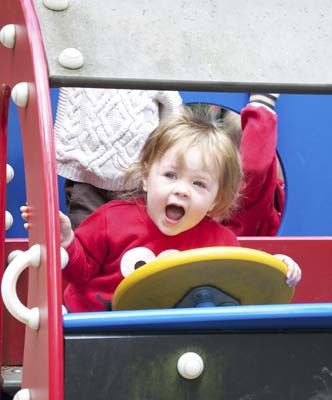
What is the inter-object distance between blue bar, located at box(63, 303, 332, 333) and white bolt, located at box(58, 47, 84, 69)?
417 millimetres

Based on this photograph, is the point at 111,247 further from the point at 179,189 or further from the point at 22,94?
the point at 22,94

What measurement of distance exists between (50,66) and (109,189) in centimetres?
101

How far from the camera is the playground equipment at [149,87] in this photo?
4.00ft

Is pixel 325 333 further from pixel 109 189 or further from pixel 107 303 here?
pixel 109 189

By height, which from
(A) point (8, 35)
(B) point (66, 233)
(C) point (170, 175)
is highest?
(A) point (8, 35)

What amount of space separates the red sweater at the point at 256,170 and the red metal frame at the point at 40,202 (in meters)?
1.01

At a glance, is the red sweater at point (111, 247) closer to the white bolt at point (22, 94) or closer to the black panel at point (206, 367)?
the white bolt at point (22, 94)

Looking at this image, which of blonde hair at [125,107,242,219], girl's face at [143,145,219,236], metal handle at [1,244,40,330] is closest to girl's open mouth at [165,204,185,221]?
girl's face at [143,145,219,236]

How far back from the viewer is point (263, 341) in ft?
4.13

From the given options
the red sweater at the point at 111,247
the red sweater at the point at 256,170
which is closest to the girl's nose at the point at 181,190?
the red sweater at the point at 111,247

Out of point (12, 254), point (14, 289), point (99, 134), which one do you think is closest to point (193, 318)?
point (14, 289)

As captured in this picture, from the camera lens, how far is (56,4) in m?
1.47

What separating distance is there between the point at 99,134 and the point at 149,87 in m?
0.94

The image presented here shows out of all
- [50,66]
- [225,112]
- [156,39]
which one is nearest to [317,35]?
[156,39]
